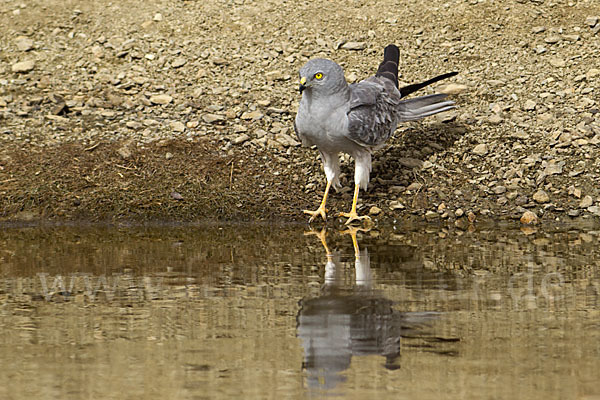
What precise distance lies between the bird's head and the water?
4.38 feet

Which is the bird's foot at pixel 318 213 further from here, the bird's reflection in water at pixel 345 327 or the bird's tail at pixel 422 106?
the bird's reflection in water at pixel 345 327

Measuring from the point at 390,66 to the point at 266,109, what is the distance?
5.60 feet

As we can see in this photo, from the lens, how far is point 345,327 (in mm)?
4613

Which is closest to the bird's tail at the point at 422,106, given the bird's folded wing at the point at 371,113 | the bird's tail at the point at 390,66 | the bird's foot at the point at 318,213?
the bird's folded wing at the point at 371,113

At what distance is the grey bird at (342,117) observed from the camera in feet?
25.5

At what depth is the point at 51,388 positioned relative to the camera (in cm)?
373

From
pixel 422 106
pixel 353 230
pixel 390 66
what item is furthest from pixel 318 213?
pixel 390 66

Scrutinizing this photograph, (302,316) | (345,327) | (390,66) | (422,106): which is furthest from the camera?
(390,66)

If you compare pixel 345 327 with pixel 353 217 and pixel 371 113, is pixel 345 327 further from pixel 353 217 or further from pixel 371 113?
pixel 371 113

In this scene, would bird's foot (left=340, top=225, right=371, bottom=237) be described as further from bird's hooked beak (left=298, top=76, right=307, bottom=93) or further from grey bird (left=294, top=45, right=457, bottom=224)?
bird's hooked beak (left=298, top=76, right=307, bottom=93)

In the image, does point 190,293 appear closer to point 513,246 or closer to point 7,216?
point 513,246

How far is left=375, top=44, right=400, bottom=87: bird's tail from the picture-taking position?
926 centimetres

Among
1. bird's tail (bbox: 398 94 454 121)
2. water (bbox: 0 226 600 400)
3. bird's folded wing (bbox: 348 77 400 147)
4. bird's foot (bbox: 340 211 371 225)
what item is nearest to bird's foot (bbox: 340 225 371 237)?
bird's foot (bbox: 340 211 371 225)

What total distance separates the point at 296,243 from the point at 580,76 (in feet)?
16.6
